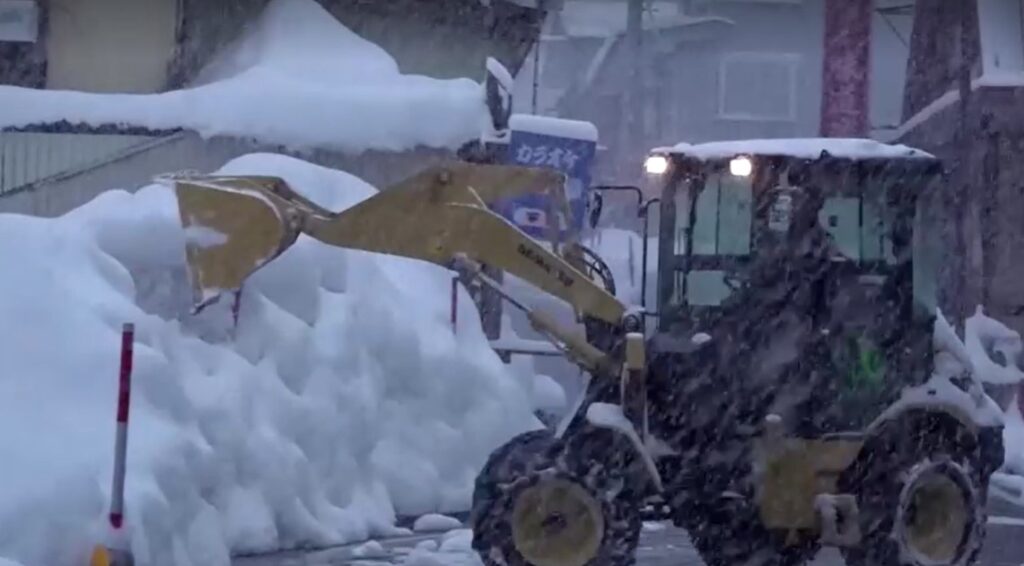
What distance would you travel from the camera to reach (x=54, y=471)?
8266mm

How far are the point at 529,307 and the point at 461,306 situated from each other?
4.75 metres

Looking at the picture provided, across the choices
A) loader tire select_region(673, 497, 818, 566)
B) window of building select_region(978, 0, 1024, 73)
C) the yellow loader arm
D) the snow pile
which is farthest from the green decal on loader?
window of building select_region(978, 0, 1024, 73)

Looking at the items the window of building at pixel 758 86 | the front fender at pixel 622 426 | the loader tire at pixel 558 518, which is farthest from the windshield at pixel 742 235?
the window of building at pixel 758 86

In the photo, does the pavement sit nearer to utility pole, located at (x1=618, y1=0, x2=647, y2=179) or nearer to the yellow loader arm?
the yellow loader arm

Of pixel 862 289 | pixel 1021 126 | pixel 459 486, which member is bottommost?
pixel 459 486

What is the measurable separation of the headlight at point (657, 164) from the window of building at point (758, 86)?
95.0 feet

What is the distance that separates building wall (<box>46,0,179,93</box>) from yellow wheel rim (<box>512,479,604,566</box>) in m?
13.8

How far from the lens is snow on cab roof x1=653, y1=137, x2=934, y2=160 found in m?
9.60

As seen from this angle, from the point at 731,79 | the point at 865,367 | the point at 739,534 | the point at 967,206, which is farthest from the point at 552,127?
the point at 731,79

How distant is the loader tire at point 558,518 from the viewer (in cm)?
905

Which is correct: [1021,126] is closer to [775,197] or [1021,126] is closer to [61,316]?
[775,197]

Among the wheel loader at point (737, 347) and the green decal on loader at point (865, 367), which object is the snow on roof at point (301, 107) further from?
the green decal on loader at point (865, 367)

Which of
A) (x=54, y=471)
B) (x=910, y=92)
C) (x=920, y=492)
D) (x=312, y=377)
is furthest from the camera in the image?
(x=910, y=92)

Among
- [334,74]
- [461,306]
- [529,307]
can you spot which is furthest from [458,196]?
[334,74]
